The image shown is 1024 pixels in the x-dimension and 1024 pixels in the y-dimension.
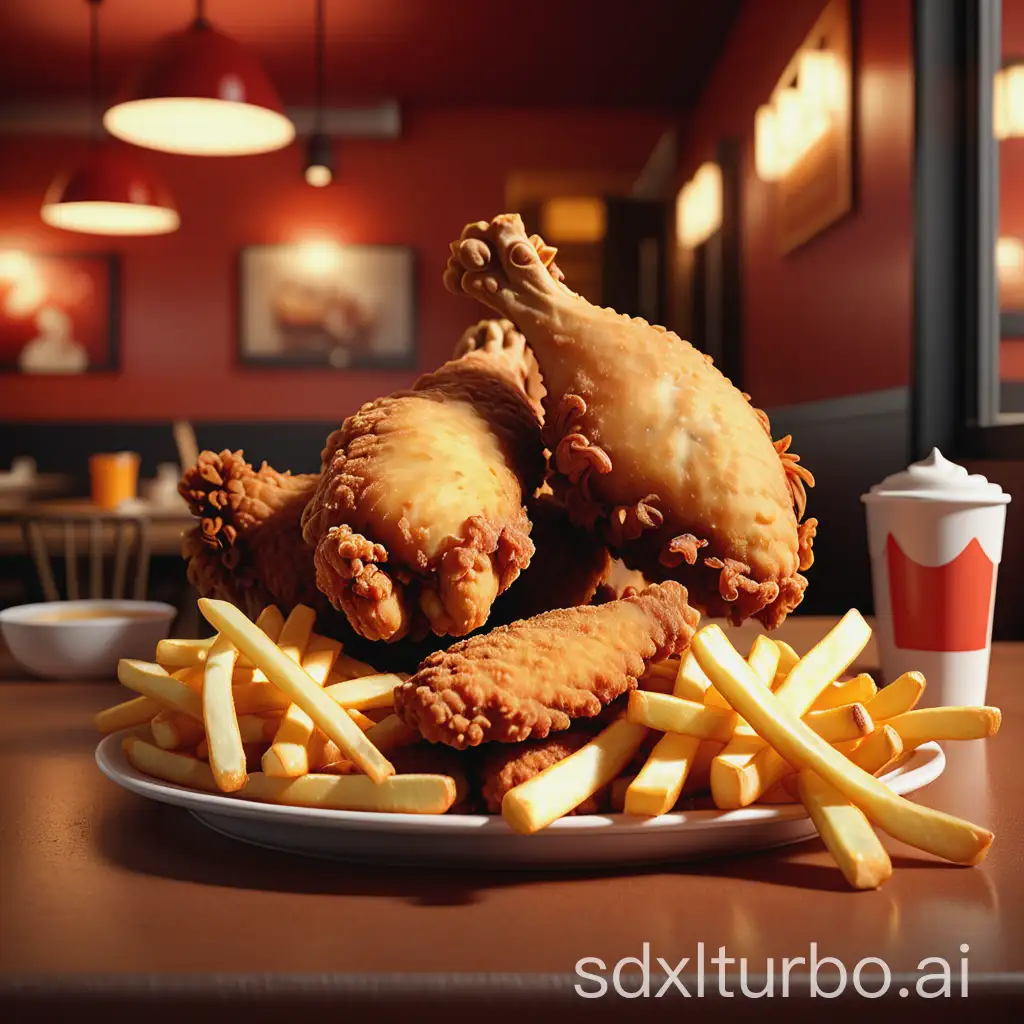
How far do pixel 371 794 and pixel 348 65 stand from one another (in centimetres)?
698

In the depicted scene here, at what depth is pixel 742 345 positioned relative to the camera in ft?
17.9

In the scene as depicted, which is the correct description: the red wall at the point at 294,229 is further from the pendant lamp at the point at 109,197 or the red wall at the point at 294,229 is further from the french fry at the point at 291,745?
the french fry at the point at 291,745

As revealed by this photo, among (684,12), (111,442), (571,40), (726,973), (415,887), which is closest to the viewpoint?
(726,973)

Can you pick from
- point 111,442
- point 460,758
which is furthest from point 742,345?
point 460,758

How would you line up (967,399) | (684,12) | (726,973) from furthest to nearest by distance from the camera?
(684,12) < (967,399) < (726,973)

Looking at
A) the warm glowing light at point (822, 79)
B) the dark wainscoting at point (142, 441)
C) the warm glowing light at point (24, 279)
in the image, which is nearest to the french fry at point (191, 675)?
the warm glowing light at point (822, 79)

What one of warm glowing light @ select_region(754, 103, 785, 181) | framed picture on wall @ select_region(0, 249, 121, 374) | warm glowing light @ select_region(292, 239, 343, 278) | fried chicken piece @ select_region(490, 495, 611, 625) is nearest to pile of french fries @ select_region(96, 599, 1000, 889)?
fried chicken piece @ select_region(490, 495, 611, 625)

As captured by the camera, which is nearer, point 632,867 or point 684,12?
point 632,867

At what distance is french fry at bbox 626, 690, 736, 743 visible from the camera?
601 mm

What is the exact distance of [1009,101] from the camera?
2.46m

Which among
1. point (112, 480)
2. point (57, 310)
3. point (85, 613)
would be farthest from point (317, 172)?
point (85, 613)

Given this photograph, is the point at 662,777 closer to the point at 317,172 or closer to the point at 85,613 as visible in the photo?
the point at 85,613

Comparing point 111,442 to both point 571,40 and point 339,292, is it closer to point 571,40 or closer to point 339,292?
point 339,292

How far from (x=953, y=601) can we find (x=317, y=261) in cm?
709
